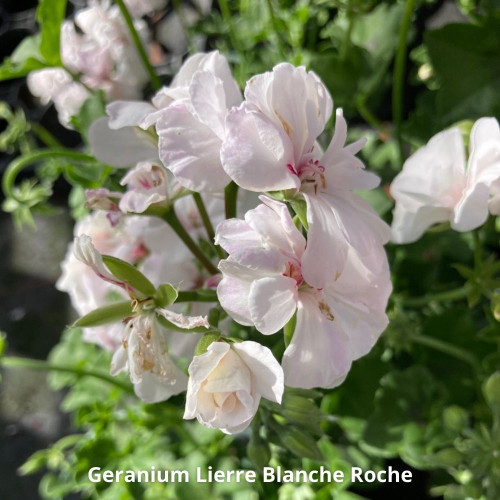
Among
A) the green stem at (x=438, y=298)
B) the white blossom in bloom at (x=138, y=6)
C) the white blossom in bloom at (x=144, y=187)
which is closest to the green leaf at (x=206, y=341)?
the white blossom in bloom at (x=144, y=187)

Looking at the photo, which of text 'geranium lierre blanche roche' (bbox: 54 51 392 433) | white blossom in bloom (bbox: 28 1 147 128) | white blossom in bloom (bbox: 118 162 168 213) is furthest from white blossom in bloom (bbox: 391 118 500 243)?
white blossom in bloom (bbox: 28 1 147 128)

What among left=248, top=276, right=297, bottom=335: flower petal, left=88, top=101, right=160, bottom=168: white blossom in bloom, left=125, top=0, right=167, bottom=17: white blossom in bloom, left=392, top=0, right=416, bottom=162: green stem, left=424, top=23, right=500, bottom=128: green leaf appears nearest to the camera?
left=248, top=276, right=297, bottom=335: flower petal

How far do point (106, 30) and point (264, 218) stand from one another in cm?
51

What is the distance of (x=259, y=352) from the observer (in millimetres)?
370

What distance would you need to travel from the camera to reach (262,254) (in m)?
0.36

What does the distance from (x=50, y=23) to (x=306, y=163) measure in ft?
1.29

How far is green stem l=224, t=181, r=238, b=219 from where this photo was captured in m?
0.43

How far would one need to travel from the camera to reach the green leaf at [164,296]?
0.40 m

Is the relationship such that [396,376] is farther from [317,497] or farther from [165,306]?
[165,306]

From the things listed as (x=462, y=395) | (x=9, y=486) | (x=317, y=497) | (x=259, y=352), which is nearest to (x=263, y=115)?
(x=259, y=352)

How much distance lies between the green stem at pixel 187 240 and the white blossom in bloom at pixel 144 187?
2 cm

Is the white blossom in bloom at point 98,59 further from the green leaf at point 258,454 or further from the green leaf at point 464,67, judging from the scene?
the green leaf at point 258,454

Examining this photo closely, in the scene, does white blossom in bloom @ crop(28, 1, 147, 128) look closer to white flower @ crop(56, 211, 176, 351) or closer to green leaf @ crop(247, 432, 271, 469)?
white flower @ crop(56, 211, 176, 351)

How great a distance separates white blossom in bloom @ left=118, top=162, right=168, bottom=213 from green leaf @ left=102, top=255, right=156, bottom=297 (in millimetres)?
44
